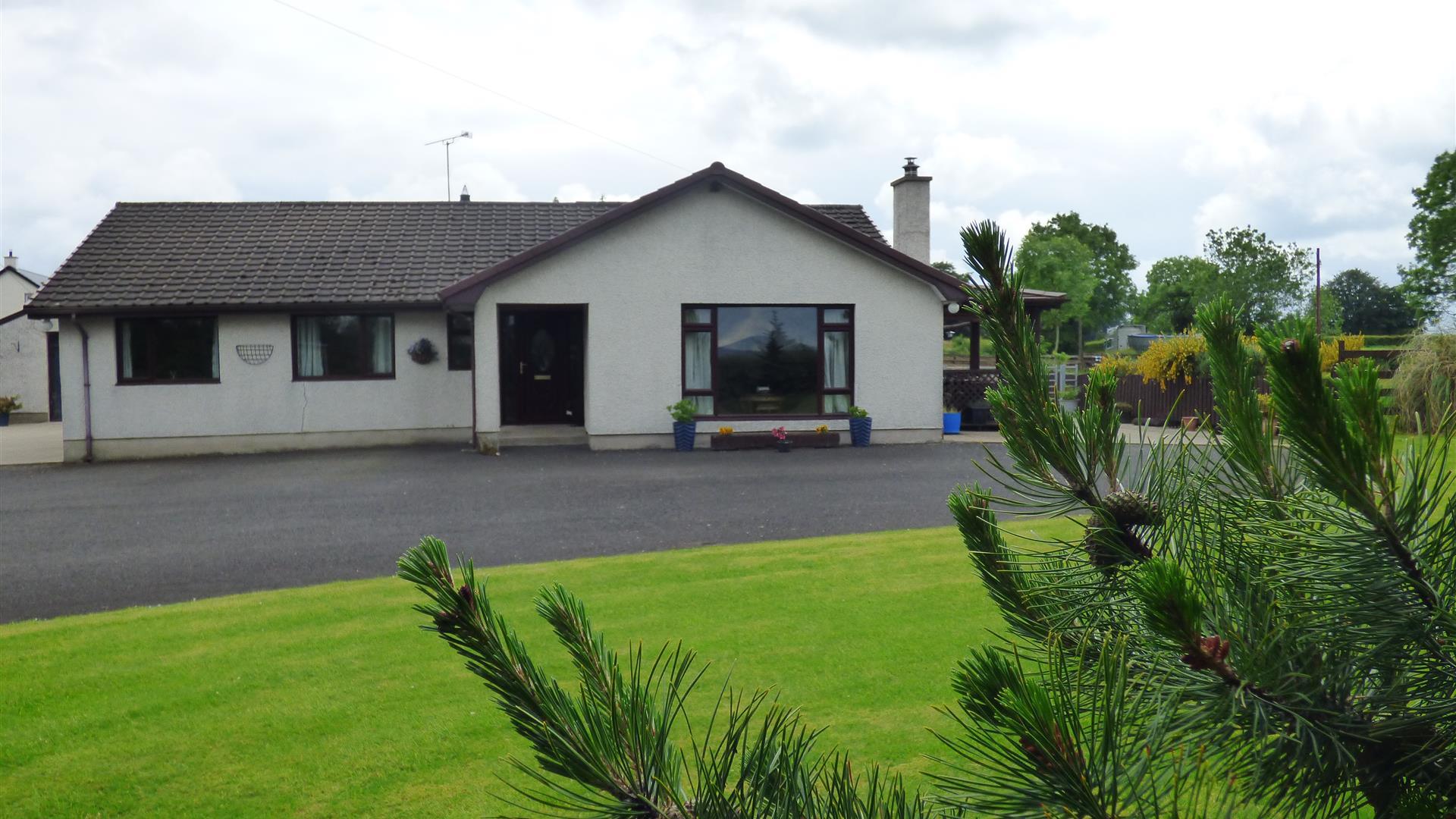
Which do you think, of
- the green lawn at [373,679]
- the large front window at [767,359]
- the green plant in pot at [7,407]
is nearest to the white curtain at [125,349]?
→ the large front window at [767,359]

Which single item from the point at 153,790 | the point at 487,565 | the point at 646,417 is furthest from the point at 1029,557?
the point at 646,417

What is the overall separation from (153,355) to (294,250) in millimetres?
3476

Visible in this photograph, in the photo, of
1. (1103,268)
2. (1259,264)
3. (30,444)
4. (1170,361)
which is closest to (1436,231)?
(1259,264)

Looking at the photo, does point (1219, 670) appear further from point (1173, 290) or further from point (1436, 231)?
point (1173, 290)

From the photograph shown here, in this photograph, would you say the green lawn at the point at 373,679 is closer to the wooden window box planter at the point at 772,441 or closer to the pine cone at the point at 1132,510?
the pine cone at the point at 1132,510

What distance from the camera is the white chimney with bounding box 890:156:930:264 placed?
76.5 ft

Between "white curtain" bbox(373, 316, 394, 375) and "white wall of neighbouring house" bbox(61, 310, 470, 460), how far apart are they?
111 mm

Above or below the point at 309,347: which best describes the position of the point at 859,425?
below

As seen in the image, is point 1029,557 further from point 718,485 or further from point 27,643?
point 718,485

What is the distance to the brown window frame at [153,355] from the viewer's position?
1949 centimetres

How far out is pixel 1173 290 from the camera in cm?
6600

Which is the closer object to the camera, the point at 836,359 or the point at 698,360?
the point at 698,360

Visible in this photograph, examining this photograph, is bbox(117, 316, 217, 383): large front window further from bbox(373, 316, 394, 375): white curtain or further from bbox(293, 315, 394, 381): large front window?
bbox(373, 316, 394, 375): white curtain

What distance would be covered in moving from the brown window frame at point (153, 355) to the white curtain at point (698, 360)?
8.70 m
